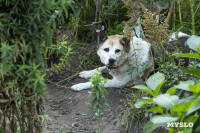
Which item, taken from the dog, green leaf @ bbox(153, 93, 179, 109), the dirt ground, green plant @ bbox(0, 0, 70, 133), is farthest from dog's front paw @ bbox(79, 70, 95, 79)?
green leaf @ bbox(153, 93, 179, 109)

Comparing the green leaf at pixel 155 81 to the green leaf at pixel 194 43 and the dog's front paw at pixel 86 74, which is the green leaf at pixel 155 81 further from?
the dog's front paw at pixel 86 74

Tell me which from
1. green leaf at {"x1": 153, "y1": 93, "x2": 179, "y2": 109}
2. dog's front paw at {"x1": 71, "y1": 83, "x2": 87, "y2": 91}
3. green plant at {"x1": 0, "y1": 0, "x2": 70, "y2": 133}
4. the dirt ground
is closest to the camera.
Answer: green plant at {"x1": 0, "y1": 0, "x2": 70, "y2": 133}

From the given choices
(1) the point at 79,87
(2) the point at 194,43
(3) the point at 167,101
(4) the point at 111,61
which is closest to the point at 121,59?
(4) the point at 111,61

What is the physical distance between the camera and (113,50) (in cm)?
398

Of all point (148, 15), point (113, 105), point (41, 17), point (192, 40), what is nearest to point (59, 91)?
point (113, 105)

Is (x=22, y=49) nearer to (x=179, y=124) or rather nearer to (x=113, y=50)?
(x=179, y=124)

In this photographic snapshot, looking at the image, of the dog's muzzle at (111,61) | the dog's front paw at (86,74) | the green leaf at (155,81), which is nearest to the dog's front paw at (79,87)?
the dog's front paw at (86,74)

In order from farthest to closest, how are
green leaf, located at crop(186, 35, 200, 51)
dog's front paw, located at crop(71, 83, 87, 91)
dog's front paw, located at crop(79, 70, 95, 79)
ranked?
dog's front paw, located at crop(79, 70, 95, 79) → dog's front paw, located at crop(71, 83, 87, 91) → green leaf, located at crop(186, 35, 200, 51)

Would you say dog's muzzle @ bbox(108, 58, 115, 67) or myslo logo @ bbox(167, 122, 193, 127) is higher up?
myslo logo @ bbox(167, 122, 193, 127)

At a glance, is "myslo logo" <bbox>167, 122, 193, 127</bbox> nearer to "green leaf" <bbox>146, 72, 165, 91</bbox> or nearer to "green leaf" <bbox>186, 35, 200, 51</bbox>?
"green leaf" <bbox>146, 72, 165, 91</bbox>

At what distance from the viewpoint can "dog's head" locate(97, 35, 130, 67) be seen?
390 cm

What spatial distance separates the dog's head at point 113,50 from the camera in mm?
3902

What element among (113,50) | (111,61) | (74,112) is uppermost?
(113,50)

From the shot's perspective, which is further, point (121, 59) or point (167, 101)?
point (121, 59)
